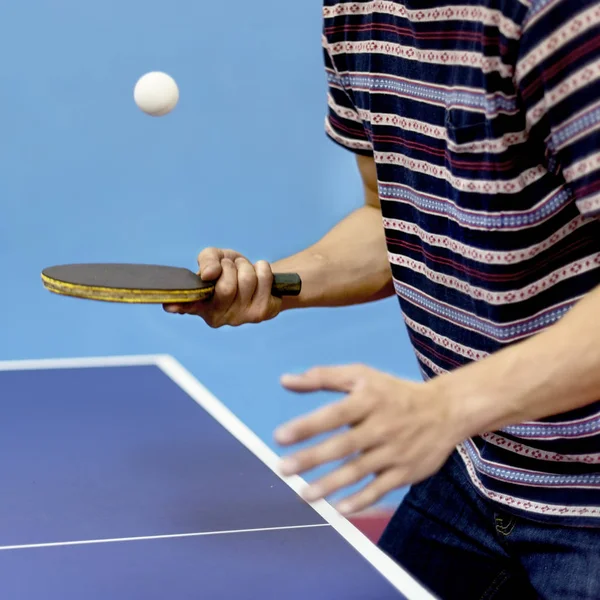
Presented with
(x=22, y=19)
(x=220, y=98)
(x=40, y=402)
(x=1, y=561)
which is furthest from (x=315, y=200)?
(x=1, y=561)

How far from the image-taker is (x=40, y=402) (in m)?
1.62

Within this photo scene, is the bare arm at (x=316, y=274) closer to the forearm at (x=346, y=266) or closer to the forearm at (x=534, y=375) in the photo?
the forearm at (x=346, y=266)

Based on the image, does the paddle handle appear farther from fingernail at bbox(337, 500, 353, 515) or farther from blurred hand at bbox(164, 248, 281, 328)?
fingernail at bbox(337, 500, 353, 515)

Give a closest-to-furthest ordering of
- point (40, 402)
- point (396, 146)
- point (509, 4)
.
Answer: point (509, 4) → point (396, 146) → point (40, 402)

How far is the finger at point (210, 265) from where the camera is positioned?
1.30m

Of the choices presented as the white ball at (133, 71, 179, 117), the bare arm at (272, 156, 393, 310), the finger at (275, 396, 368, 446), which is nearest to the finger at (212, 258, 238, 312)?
the bare arm at (272, 156, 393, 310)

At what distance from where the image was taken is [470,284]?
1.16m

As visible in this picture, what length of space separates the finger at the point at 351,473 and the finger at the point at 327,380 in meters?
0.05

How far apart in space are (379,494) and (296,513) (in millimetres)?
375

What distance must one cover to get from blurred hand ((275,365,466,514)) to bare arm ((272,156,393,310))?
0.63 m

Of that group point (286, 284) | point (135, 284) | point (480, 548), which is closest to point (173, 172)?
point (286, 284)

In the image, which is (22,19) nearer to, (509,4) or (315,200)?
(315,200)

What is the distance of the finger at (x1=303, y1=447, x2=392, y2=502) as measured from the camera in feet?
2.67

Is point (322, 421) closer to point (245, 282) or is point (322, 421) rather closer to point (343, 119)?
point (245, 282)
